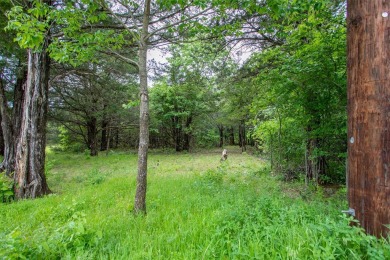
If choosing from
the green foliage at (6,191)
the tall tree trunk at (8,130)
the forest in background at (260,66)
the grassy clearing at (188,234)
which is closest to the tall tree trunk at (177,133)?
the forest in background at (260,66)

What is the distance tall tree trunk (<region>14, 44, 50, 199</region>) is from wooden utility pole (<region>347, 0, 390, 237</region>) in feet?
19.3

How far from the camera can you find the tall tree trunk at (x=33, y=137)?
473cm

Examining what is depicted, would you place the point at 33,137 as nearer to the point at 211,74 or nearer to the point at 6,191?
the point at 6,191

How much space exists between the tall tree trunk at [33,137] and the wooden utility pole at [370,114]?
589cm

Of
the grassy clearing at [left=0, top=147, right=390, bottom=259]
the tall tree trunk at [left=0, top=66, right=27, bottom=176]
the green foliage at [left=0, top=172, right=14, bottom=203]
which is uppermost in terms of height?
the tall tree trunk at [left=0, top=66, right=27, bottom=176]

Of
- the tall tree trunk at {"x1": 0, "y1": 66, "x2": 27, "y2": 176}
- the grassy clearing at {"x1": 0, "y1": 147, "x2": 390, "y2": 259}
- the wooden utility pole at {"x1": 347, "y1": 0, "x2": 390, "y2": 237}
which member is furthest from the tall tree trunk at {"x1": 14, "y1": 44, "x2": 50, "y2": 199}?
the wooden utility pole at {"x1": 347, "y1": 0, "x2": 390, "y2": 237}

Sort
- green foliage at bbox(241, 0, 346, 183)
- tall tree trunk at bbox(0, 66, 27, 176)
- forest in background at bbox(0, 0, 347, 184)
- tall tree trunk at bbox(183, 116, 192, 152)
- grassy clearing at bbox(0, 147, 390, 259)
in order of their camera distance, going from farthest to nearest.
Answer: tall tree trunk at bbox(183, 116, 192, 152)
tall tree trunk at bbox(0, 66, 27, 176)
green foliage at bbox(241, 0, 346, 183)
forest in background at bbox(0, 0, 347, 184)
grassy clearing at bbox(0, 147, 390, 259)

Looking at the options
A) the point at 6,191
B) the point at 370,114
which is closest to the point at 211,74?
the point at 370,114

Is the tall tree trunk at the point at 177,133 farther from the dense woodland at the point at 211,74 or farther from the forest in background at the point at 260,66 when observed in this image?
the dense woodland at the point at 211,74

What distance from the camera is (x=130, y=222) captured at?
271 centimetres

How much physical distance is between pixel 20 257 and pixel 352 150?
119 inches

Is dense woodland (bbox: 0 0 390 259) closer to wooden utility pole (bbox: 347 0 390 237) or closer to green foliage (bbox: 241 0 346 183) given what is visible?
green foliage (bbox: 241 0 346 183)

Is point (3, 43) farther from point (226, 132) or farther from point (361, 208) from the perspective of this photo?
point (226, 132)

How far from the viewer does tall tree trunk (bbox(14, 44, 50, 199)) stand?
4.73 metres
